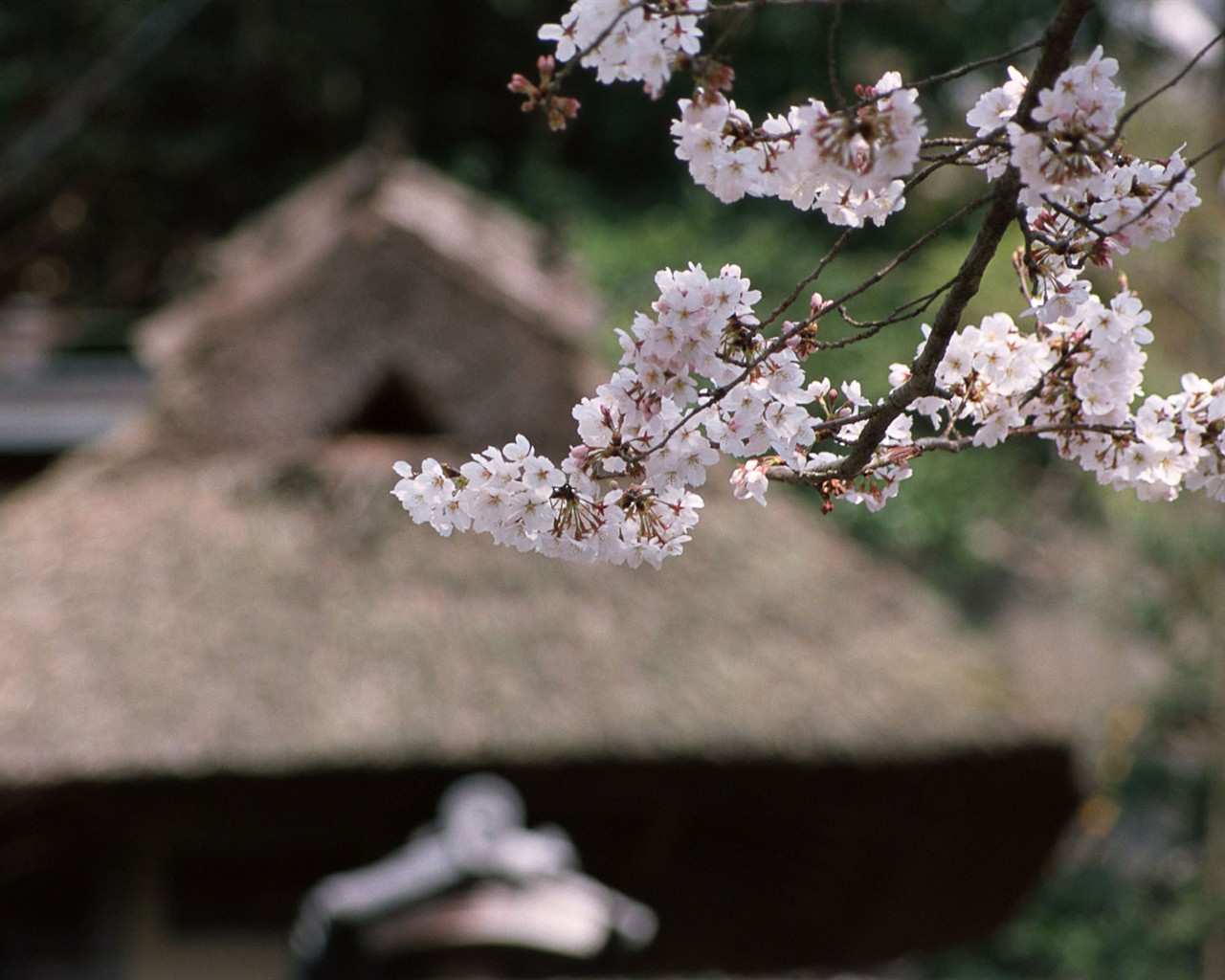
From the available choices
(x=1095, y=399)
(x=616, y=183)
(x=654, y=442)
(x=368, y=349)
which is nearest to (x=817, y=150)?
(x=654, y=442)

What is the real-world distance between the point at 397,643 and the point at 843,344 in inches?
200

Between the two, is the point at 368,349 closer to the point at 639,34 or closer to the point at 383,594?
the point at 383,594

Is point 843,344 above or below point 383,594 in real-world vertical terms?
below

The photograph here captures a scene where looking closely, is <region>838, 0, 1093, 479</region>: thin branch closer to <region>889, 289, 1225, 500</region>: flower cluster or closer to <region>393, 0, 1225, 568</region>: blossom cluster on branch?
<region>393, 0, 1225, 568</region>: blossom cluster on branch

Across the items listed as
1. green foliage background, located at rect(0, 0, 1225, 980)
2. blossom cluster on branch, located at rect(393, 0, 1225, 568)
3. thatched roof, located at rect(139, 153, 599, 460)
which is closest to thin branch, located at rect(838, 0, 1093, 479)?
blossom cluster on branch, located at rect(393, 0, 1225, 568)

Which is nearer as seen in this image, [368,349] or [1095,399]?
[1095,399]

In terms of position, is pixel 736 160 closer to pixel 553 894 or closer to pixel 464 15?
pixel 553 894

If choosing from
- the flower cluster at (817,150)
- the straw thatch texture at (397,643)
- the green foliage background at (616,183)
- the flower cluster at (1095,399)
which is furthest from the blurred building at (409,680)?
the flower cluster at (817,150)

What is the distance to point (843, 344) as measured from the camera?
1.30m

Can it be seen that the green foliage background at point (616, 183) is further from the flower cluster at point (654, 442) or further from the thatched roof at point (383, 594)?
the flower cluster at point (654, 442)

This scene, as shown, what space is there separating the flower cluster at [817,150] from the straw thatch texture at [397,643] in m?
4.60

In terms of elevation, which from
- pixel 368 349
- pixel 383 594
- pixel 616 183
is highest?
pixel 616 183

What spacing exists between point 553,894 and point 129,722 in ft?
6.02

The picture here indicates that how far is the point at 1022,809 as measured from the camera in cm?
683
